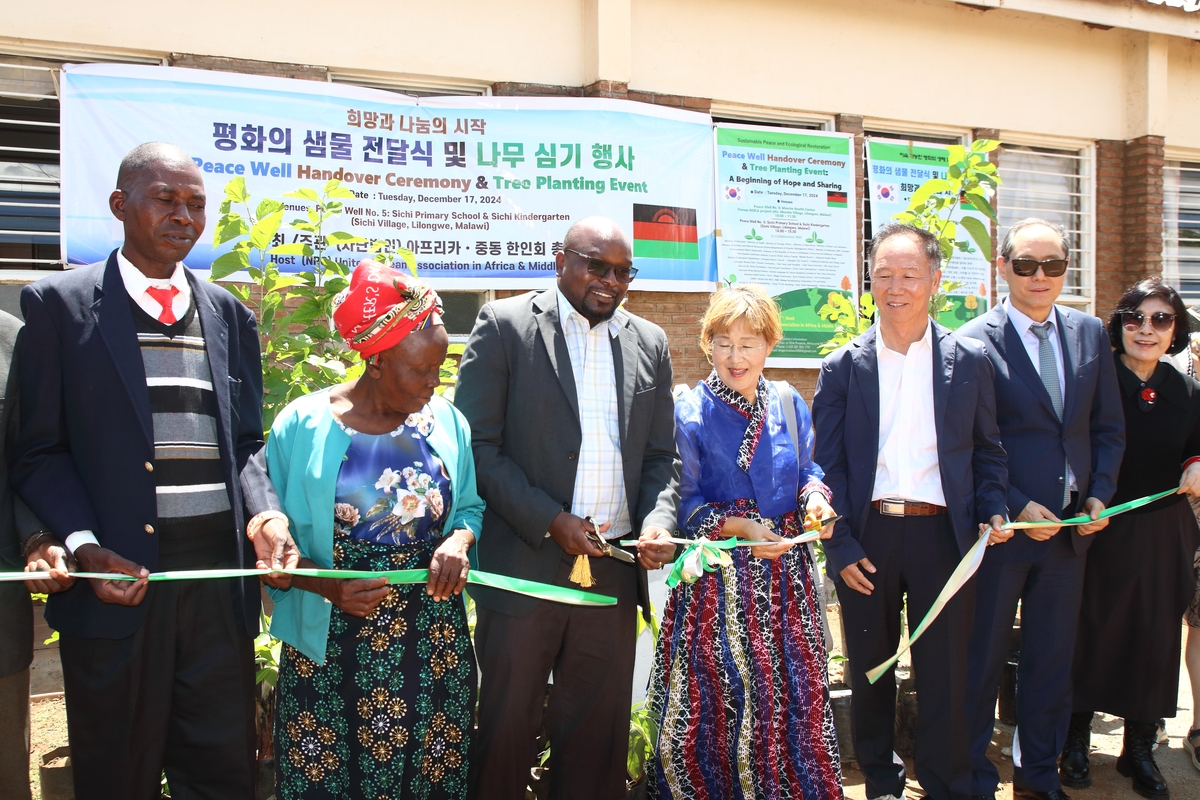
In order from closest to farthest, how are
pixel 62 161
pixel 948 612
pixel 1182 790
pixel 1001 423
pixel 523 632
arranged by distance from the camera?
pixel 523 632
pixel 948 612
pixel 1001 423
pixel 1182 790
pixel 62 161

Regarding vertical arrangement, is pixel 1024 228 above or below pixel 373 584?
above

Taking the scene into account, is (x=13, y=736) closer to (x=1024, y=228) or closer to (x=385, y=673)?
(x=385, y=673)

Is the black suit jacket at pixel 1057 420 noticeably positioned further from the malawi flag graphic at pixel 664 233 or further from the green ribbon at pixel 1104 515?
the malawi flag graphic at pixel 664 233

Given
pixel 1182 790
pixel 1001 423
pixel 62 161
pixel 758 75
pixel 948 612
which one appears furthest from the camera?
pixel 758 75

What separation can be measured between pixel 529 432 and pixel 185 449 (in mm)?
1093

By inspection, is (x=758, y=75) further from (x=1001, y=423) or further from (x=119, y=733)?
(x=119, y=733)

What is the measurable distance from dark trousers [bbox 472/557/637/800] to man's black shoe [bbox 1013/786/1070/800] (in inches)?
70.0

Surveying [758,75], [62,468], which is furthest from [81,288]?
[758,75]

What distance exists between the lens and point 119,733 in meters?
2.54

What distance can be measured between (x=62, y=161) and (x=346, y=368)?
11.8 ft

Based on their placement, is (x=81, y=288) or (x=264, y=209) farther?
(x=264, y=209)

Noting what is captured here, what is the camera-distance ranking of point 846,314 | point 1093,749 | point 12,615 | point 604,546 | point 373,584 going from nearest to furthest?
point 373,584 → point 12,615 → point 604,546 → point 1093,749 → point 846,314

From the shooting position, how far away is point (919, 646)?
12.0ft

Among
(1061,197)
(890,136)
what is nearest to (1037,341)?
(890,136)
